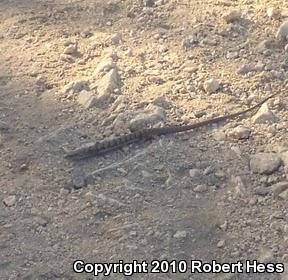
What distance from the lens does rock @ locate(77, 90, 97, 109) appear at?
3.72 metres

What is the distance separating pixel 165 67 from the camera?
12.8 feet

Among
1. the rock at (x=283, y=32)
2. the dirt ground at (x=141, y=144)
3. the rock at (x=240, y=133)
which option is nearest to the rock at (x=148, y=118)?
the dirt ground at (x=141, y=144)

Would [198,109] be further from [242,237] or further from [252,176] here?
[242,237]

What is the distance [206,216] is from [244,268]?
286 mm

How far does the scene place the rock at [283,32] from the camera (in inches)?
158

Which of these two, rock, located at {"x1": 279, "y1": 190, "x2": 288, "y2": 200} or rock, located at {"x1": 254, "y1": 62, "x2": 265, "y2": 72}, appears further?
rock, located at {"x1": 254, "y1": 62, "x2": 265, "y2": 72}

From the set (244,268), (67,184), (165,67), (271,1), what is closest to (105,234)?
(67,184)

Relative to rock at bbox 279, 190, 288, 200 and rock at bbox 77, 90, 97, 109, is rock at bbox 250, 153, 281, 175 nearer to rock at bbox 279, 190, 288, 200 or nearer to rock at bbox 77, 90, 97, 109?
→ rock at bbox 279, 190, 288, 200

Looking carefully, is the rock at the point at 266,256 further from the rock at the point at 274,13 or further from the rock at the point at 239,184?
the rock at the point at 274,13

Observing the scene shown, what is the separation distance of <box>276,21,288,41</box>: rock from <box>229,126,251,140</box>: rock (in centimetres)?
76

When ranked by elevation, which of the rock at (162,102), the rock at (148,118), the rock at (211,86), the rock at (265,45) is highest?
the rock at (265,45)

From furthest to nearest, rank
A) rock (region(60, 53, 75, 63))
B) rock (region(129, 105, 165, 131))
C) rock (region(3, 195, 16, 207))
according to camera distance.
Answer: rock (region(60, 53, 75, 63))
rock (region(129, 105, 165, 131))
rock (region(3, 195, 16, 207))

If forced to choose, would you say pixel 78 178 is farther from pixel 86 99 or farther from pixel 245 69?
pixel 245 69

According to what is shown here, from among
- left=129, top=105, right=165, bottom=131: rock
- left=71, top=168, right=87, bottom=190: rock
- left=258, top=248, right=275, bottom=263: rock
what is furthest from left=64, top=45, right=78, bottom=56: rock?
left=258, top=248, right=275, bottom=263: rock
